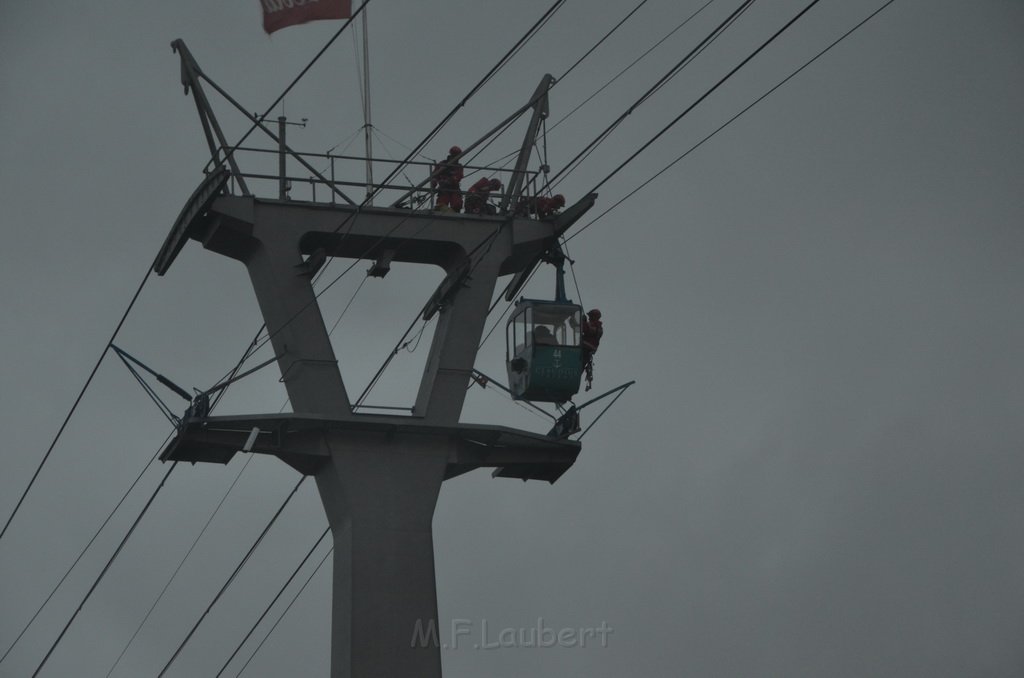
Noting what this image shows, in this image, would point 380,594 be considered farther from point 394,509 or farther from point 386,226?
point 386,226

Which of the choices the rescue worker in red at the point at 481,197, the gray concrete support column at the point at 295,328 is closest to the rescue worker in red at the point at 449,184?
the rescue worker in red at the point at 481,197

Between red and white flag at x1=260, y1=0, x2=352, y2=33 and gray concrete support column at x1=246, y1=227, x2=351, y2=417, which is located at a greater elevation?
red and white flag at x1=260, y1=0, x2=352, y2=33

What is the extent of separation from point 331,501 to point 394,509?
1165 millimetres

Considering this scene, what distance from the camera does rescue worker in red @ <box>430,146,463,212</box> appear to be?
106ft

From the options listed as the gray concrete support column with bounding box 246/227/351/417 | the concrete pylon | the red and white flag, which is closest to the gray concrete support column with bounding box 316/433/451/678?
the concrete pylon

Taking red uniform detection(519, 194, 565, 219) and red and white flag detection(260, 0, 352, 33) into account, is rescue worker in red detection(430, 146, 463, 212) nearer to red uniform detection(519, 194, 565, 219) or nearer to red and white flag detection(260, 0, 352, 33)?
red uniform detection(519, 194, 565, 219)

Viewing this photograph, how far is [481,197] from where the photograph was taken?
3262 centimetres

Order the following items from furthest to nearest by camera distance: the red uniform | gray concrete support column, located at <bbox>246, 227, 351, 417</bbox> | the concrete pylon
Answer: the red uniform
gray concrete support column, located at <bbox>246, 227, 351, 417</bbox>
the concrete pylon

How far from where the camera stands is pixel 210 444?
3053 centimetres

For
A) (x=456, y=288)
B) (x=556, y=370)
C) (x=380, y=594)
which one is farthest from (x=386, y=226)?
(x=380, y=594)

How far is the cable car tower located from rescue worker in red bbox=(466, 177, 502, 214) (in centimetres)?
25

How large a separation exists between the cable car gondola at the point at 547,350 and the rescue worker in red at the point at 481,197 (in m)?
2.44

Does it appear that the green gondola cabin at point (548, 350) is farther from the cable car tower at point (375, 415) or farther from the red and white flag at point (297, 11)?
the red and white flag at point (297, 11)

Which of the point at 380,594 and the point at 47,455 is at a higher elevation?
the point at 47,455
